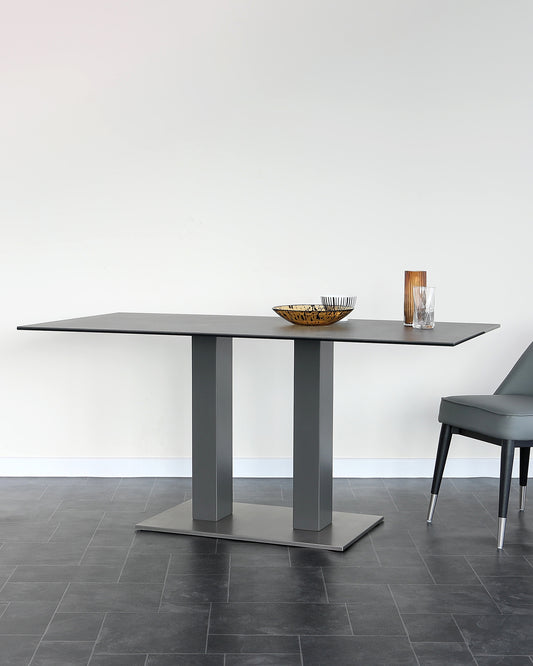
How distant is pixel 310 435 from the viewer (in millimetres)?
3363

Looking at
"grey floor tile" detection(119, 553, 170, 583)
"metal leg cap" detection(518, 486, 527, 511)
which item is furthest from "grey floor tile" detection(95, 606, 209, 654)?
"metal leg cap" detection(518, 486, 527, 511)

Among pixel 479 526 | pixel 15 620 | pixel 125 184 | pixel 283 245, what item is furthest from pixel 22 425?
pixel 479 526

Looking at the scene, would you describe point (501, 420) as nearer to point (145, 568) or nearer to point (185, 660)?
point (145, 568)

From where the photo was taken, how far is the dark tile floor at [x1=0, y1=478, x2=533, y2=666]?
245 centimetres

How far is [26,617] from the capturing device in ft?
8.71

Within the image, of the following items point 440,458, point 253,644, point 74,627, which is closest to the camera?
point 253,644

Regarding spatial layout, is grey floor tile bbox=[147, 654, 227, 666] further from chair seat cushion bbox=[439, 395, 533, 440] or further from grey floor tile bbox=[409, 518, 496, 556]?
chair seat cushion bbox=[439, 395, 533, 440]

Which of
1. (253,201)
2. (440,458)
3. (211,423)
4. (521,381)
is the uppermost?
(253,201)

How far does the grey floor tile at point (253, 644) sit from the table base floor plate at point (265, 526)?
0.77m

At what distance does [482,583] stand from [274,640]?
0.81 metres

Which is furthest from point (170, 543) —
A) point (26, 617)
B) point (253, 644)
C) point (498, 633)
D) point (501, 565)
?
point (498, 633)

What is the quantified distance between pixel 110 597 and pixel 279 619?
0.54 meters

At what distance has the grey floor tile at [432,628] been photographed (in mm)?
2521

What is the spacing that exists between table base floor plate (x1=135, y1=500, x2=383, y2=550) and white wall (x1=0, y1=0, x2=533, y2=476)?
2.51 ft
